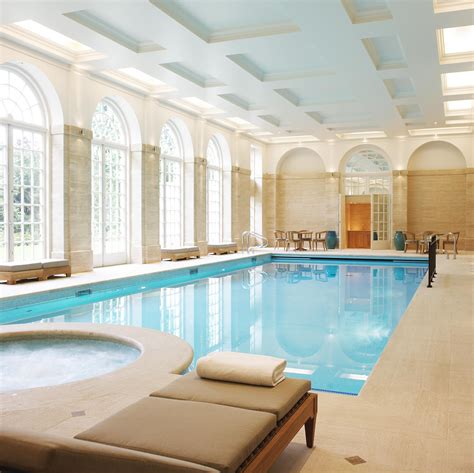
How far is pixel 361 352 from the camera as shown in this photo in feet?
19.8

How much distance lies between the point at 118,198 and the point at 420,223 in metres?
11.8

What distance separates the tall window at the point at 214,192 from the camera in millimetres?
18253

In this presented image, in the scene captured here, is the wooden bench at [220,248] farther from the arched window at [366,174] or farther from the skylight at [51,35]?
the skylight at [51,35]

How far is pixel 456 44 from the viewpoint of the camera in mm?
10305

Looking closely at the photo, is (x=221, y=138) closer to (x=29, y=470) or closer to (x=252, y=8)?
(x=252, y=8)

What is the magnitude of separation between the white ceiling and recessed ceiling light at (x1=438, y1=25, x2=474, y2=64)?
0.10m

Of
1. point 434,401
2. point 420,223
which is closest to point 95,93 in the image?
point 434,401

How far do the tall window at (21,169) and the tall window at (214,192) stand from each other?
777 centimetres

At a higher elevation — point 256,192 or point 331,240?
point 256,192

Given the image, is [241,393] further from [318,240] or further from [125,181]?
[318,240]

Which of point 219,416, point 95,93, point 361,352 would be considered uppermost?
point 95,93

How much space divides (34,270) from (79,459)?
8.70 metres

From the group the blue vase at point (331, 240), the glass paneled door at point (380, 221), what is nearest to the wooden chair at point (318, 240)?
the blue vase at point (331, 240)

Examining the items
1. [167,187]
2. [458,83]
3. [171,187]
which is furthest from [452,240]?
[167,187]
